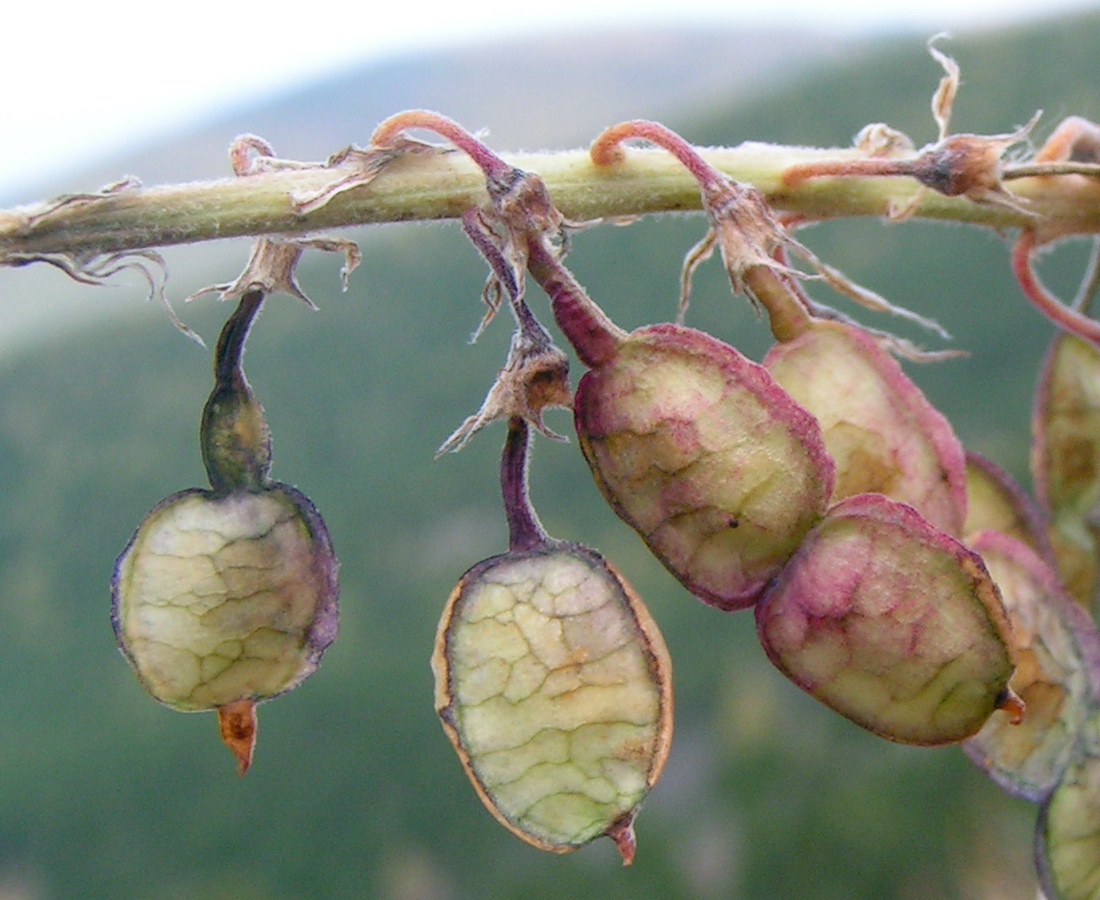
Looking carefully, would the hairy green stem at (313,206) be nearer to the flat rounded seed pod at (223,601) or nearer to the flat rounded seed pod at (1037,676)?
the flat rounded seed pod at (223,601)

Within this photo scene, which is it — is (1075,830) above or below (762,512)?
below

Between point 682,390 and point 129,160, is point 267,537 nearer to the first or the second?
point 682,390

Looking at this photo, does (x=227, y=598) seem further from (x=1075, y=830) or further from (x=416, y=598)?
(x=416, y=598)

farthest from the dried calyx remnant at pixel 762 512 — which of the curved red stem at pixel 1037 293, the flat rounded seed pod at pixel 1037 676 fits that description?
the curved red stem at pixel 1037 293

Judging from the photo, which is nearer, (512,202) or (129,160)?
(512,202)

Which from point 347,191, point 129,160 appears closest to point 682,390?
point 347,191

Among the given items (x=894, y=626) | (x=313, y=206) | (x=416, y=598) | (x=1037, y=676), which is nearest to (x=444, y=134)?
(x=313, y=206)

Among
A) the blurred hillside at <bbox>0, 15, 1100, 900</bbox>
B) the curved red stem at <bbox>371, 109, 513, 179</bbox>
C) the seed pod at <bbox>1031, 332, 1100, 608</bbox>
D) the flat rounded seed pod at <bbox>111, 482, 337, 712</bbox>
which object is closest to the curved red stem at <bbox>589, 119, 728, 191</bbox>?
the curved red stem at <bbox>371, 109, 513, 179</bbox>
